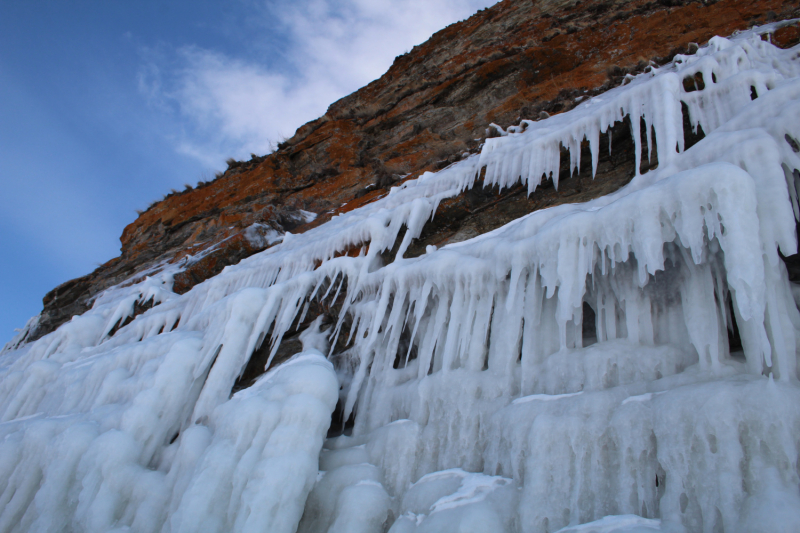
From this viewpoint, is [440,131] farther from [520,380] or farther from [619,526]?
[619,526]

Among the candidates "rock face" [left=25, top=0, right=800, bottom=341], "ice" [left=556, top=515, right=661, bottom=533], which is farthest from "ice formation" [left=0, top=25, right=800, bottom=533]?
"rock face" [left=25, top=0, right=800, bottom=341]

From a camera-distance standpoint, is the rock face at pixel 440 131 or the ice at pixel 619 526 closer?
the ice at pixel 619 526

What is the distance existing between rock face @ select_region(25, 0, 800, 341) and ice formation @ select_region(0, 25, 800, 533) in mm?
573

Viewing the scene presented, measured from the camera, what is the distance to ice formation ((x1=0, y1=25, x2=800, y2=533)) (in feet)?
6.61

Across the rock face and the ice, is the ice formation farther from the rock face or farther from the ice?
the rock face

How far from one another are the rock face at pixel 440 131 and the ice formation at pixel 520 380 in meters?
0.57

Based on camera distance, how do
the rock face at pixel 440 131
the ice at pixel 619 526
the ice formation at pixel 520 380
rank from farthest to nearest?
the rock face at pixel 440 131 → the ice formation at pixel 520 380 → the ice at pixel 619 526

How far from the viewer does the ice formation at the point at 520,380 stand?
79.4 inches

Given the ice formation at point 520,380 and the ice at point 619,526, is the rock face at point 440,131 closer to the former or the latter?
the ice formation at point 520,380

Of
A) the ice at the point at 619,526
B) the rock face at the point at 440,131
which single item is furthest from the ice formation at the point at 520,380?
the rock face at the point at 440,131

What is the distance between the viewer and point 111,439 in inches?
145

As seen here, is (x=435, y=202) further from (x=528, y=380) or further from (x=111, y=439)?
(x=111, y=439)

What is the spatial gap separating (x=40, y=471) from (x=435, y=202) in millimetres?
5274

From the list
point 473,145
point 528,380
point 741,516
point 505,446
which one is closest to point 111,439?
point 505,446
